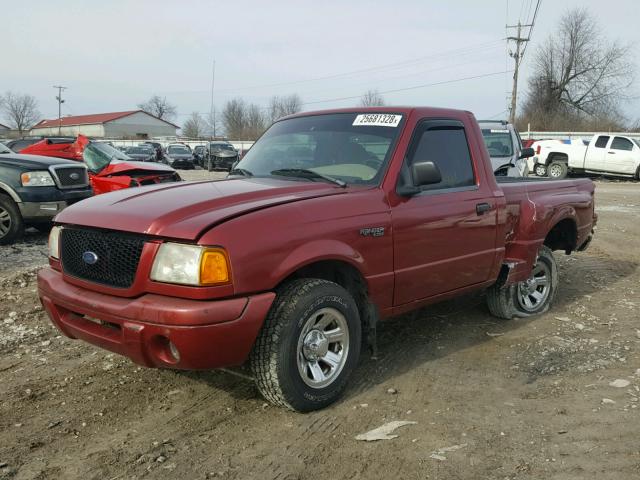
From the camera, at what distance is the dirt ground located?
9.90 ft

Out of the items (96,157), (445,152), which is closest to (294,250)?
(445,152)

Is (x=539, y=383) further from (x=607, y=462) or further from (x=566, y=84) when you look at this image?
(x=566, y=84)

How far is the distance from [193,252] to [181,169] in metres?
32.6

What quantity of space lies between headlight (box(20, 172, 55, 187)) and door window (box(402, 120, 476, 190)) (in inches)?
238

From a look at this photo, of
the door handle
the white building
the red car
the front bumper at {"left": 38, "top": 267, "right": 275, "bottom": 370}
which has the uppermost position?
the white building

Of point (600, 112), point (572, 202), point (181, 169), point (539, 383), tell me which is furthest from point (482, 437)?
point (600, 112)

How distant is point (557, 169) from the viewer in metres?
23.9

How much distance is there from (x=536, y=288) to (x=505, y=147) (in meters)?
6.92

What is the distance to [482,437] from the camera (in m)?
3.32

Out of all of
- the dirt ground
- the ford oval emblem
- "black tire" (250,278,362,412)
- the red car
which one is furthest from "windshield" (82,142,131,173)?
"black tire" (250,278,362,412)

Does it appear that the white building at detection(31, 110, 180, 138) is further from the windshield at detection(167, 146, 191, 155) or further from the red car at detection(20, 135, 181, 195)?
the red car at detection(20, 135, 181, 195)

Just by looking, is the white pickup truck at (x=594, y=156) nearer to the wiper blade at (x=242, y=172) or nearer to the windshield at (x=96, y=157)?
the windshield at (x=96, y=157)

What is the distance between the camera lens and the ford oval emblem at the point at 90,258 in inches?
133

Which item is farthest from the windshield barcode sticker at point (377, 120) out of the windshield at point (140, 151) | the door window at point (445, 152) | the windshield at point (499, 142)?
the windshield at point (140, 151)
